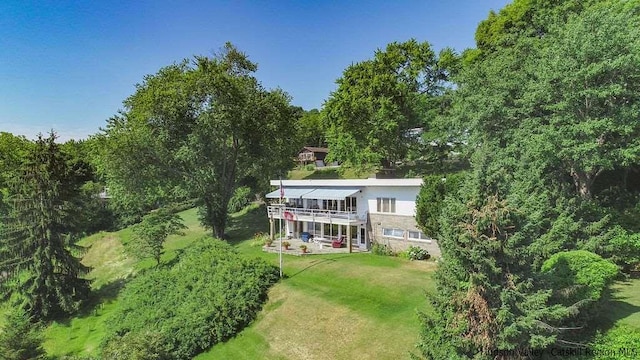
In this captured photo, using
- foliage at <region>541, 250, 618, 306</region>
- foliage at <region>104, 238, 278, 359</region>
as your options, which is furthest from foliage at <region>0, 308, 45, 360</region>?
foliage at <region>541, 250, 618, 306</region>

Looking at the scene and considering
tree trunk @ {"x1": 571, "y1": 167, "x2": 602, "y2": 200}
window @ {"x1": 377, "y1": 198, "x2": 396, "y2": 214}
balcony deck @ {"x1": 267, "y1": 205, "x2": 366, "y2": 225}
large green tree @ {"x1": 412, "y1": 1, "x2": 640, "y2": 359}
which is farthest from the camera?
balcony deck @ {"x1": 267, "y1": 205, "x2": 366, "y2": 225}

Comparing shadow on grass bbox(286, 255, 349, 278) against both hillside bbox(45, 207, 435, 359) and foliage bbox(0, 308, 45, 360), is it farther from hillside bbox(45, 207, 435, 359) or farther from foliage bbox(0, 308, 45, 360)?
foliage bbox(0, 308, 45, 360)

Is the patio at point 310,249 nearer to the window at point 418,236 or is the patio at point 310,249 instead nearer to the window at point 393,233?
the window at point 393,233

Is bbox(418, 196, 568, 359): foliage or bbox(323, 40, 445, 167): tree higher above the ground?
bbox(323, 40, 445, 167): tree

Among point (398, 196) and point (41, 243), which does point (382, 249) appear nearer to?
point (398, 196)

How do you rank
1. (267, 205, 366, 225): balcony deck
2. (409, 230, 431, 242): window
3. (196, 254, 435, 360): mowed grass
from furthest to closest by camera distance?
(267, 205, 366, 225): balcony deck → (409, 230, 431, 242): window → (196, 254, 435, 360): mowed grass

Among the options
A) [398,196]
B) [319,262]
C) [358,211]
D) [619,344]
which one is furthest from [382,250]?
[619,344]
